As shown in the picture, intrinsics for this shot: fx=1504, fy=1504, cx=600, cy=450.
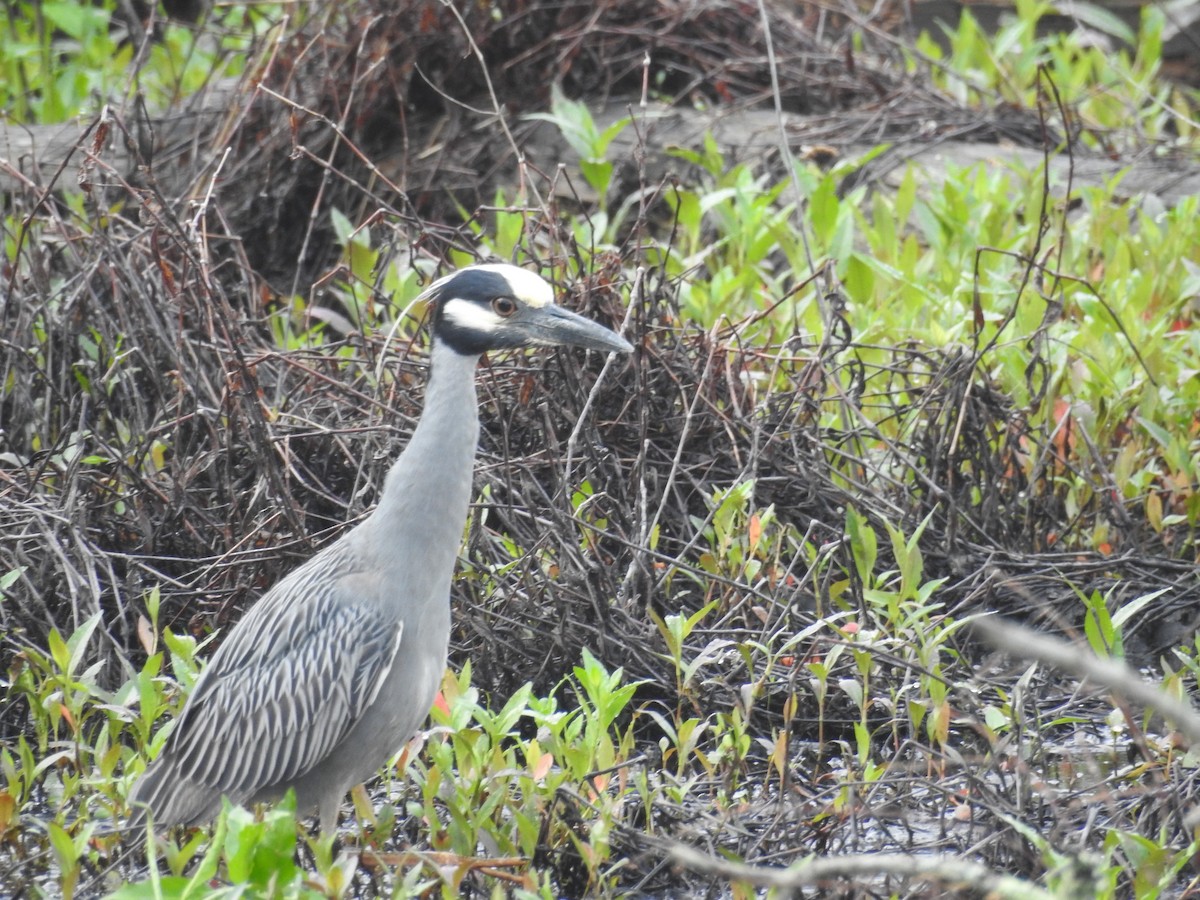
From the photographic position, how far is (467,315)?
3.69 meters

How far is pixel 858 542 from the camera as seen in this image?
4301mm

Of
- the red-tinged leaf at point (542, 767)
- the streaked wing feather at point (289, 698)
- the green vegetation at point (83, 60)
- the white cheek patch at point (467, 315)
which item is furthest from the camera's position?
the green vegetation at point (83, 60)

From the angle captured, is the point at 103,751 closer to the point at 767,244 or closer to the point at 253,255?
the point at 767,244

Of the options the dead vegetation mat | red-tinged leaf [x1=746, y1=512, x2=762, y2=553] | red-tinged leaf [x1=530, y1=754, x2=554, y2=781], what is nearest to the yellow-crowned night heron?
red-tinged leaf [x1=530, y1=754, x2=554, y2=781]

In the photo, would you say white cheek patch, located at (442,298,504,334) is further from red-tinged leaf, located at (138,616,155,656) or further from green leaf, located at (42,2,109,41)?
green leaf, located at (42,2,109,41)

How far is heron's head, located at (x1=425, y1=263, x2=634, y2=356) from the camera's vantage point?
12.1ft

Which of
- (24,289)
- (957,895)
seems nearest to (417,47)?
(24,289)

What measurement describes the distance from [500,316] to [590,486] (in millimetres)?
1060

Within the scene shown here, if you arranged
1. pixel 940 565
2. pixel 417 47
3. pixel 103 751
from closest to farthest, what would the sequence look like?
pixel 103 751 → pixel 940 565 → pixel 417 47

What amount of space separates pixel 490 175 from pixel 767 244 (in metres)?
2.06

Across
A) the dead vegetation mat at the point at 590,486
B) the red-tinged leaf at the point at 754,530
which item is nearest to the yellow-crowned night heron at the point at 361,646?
the dead vegetation mat at the point at 590,486

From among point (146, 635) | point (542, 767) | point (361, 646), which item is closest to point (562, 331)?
point (361, 646)

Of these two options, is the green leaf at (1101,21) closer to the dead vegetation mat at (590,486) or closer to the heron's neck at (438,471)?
the dead vegetation mat at (590,486)

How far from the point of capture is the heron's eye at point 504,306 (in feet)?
12.2
